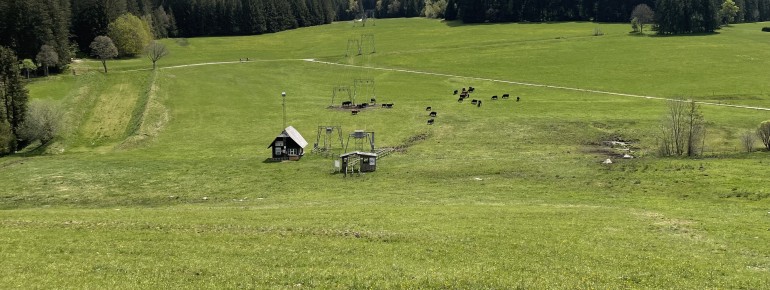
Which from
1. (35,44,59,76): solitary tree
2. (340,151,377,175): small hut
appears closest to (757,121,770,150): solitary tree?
A: (340,151,377,175): small hut

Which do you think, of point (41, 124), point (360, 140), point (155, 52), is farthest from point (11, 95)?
point (155, 52)

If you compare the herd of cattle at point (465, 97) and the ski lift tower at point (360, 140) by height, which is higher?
the herd of cattle at point (465, 97)

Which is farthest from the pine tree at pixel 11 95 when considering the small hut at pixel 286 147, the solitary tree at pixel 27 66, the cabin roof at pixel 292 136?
the cabin roof at pixel 292 136

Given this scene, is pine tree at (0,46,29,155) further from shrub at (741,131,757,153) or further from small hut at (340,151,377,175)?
shrub at (741,131,757,153)

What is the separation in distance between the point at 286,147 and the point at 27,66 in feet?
244

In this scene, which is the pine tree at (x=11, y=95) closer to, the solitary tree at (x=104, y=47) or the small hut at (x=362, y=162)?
the solitary tree at (x=104, y=47)

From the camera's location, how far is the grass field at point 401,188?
25.6 m

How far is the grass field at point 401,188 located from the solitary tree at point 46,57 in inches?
203

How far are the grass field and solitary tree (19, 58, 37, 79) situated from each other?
4.81 meters

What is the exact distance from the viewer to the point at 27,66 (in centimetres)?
11812

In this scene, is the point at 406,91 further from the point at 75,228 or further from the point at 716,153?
the point at 75,228

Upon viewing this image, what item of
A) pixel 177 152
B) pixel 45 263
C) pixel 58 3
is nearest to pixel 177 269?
pixel 45 263

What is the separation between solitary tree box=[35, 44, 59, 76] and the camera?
12225 centimetres

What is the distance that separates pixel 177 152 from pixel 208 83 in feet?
171
